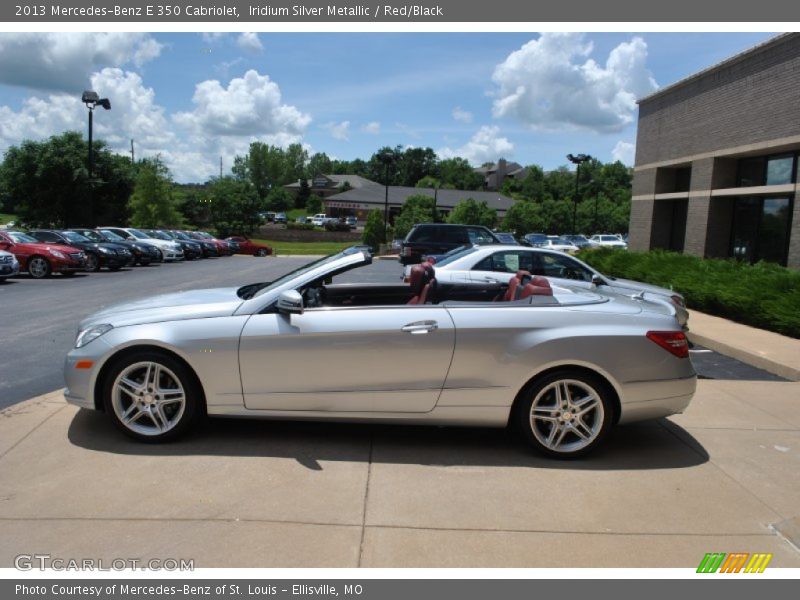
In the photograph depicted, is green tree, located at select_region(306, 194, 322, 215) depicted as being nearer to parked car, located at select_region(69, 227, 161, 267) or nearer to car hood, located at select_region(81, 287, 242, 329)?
parked car, located at select_region(69, 227, 161, 267)

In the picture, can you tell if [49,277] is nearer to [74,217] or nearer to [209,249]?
[209,249]

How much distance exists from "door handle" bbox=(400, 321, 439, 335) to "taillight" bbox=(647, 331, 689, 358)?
1579mm

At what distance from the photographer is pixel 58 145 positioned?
41688mm

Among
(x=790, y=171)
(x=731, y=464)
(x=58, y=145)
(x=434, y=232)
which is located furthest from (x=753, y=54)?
(x=58, y=145)

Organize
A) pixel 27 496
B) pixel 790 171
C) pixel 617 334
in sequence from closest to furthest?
pixel 27 496
pixel 617 334
pixel 790 171

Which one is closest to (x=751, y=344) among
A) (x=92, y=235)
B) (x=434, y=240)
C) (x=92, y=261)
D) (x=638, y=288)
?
(x=638, y=288)

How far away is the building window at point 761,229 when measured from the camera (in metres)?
16.0

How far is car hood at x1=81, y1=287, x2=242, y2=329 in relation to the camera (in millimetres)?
4648

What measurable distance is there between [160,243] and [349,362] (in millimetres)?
29063

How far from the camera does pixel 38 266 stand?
63.7 ft

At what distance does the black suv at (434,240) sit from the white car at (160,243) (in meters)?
17.3

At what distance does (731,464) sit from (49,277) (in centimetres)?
2060

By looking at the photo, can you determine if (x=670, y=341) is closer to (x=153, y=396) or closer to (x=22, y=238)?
(x=153, y=396)

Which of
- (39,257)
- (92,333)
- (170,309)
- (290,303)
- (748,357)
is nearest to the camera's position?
(290,303)
